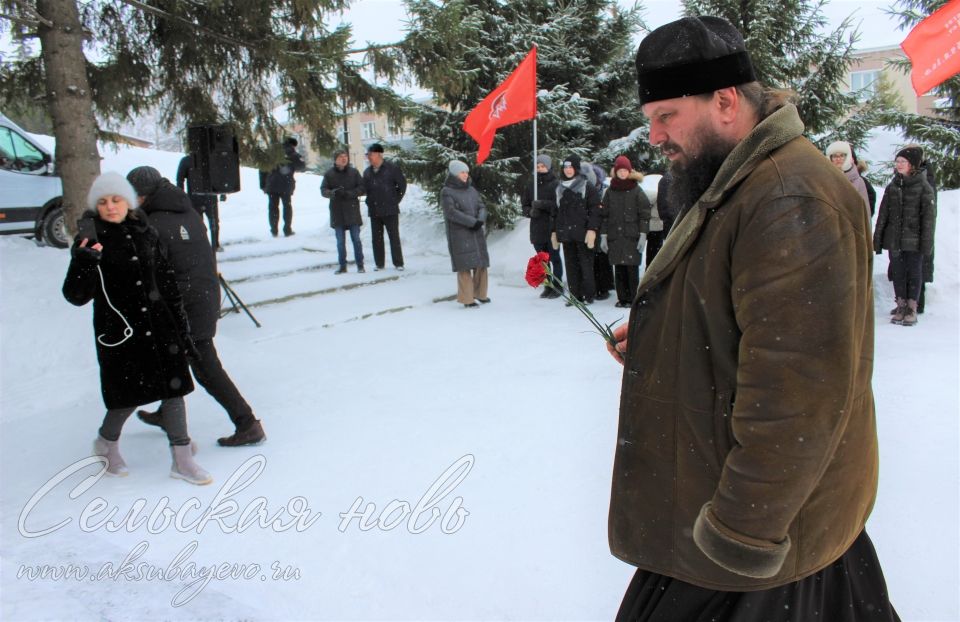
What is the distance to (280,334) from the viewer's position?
7656 mm

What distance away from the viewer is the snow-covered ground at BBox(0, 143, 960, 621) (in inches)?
117

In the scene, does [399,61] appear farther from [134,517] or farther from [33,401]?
[134,517]

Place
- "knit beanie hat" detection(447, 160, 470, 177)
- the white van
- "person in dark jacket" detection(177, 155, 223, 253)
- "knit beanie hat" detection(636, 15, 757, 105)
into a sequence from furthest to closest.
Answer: the white van
"person in dark jacket" detection(177, 155, 223, 253)
"knit beanie hat" detection(447, 160, 470, 177)
"knit beanie hat" detection(636, 15, 757, 105)

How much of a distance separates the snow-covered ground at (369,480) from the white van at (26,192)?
3.37 metres

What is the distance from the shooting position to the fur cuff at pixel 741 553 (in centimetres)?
128

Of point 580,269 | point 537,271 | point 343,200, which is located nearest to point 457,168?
point 580,269

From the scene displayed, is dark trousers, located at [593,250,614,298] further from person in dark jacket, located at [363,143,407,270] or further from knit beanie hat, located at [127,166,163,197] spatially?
knit beanie hat, located at [127,166,163,197]

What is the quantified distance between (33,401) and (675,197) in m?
5.65

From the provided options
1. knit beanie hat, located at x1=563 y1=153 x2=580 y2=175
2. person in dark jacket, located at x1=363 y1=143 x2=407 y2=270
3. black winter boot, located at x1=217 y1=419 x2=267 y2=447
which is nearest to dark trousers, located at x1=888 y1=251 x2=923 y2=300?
knit beanie hat, located at x1=563 y1=153 x2=580 y2=175

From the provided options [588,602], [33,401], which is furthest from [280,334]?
[588,602]

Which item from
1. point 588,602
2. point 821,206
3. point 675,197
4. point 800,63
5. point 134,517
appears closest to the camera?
point 821,206

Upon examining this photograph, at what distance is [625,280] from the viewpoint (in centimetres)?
877

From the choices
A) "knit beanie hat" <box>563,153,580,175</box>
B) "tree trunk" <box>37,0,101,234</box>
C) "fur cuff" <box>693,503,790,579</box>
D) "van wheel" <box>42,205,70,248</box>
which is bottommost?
"fur cuff" <box>693,503,790,579</box>

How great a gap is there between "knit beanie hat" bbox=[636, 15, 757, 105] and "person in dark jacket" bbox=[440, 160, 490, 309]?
741 cm
